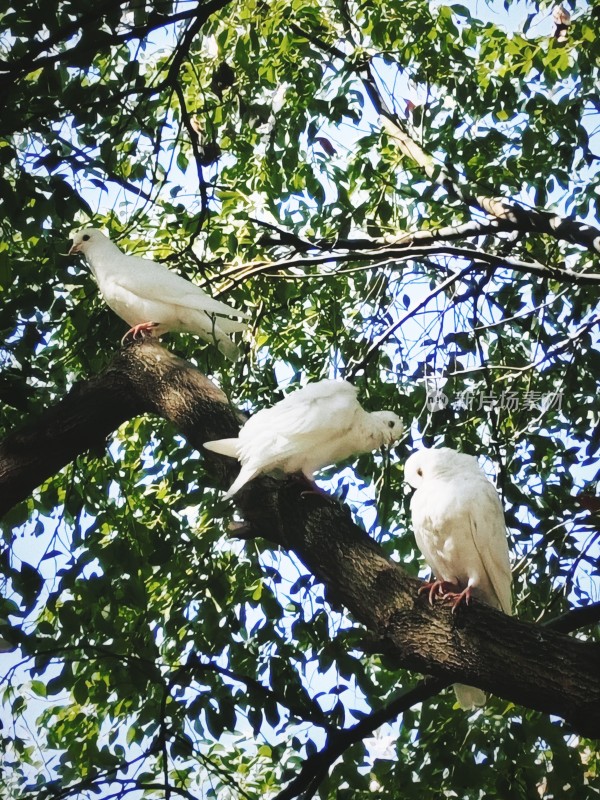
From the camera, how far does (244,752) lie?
3.84 metres

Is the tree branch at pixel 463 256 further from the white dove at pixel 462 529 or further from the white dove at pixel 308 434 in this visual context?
the white dove at pixel 462 529

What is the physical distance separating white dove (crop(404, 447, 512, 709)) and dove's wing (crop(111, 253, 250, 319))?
109 cm

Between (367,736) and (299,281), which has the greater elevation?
(299,281)

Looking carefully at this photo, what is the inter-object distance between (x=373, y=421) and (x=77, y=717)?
5.81 ft

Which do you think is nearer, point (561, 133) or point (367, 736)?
point (367, 736)

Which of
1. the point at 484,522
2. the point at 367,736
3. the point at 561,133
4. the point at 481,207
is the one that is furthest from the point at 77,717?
the point at 561,133

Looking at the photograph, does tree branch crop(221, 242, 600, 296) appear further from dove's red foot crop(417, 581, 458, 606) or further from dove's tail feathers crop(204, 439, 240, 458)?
dove's red foot crop(417, 581, 458, 606)

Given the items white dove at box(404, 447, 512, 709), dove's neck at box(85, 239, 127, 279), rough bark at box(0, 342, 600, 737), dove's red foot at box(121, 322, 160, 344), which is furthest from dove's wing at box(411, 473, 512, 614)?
dove's neck at box(85, 239, 127, 279)

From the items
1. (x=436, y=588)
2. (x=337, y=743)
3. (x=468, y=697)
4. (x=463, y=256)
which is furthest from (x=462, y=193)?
(x=337, y=743)

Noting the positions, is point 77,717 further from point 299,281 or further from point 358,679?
point 299,281

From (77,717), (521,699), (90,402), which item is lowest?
(521,699)

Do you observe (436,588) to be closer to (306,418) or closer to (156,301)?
(306,418)

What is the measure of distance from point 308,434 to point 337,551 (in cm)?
56

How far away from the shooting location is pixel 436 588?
273cm
